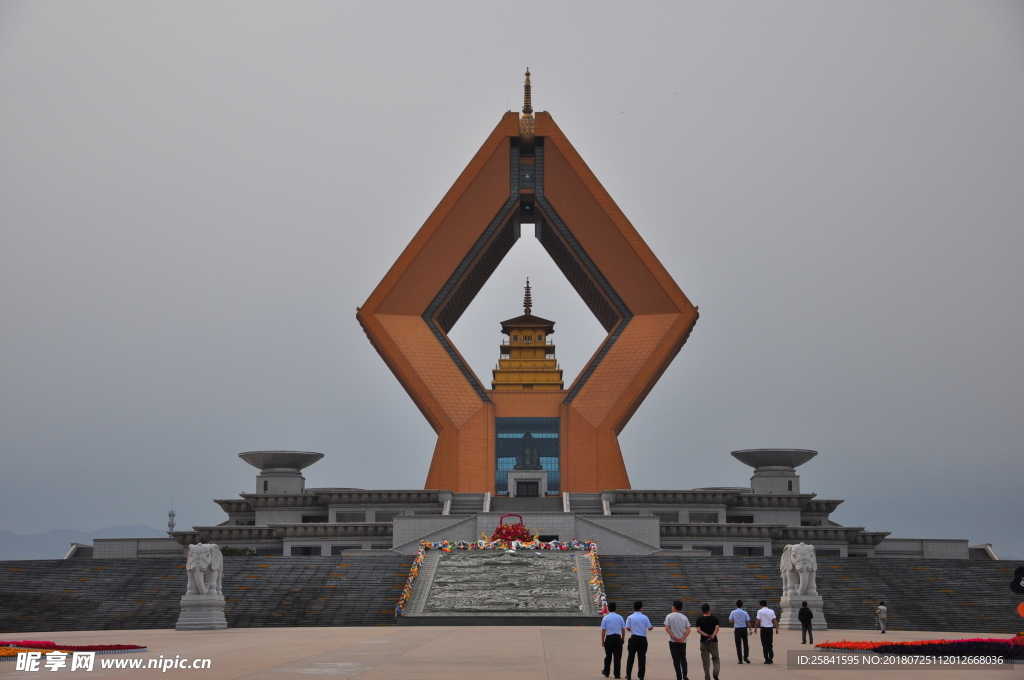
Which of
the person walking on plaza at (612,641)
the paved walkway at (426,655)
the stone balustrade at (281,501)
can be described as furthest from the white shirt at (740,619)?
the stone balustrade at (281,501)

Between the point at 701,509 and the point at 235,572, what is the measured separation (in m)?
16.5

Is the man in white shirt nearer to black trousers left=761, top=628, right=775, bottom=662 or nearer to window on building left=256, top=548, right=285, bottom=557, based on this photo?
black trousers left=761, top=628, right=775, bottom=662

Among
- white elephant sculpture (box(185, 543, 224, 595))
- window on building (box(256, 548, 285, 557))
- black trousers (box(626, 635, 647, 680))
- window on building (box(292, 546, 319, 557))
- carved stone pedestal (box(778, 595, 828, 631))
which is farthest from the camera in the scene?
window on building (box(256, 548, 285, 557))

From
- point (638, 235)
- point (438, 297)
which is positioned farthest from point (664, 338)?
point (438, 297)

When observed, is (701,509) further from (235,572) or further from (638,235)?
(235,572)

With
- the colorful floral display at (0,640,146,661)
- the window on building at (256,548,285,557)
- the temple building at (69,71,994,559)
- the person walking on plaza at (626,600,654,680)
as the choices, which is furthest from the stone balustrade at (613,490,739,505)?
the person walking on plaza at (626,600,654,680)

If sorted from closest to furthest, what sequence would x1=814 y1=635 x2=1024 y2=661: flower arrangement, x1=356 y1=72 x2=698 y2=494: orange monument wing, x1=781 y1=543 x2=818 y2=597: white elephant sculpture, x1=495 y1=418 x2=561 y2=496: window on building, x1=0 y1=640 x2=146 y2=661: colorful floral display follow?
x1=814 y1=635 x2=1024 y2=661: flower arrangement
x1=0 y1=640 x2=146 y2=661: colorful floral display
x1=781 y1=543 x2=818 y2=597: white elephant sculpture
x1=356 y1=72 x2=698 y2=494: orange monument wing
x1=495 y1=418 x2=561 y2=496: window on building

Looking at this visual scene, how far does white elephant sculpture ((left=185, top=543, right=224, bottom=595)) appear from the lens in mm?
19712

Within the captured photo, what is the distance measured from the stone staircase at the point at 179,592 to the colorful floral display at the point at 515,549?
10.8 inches

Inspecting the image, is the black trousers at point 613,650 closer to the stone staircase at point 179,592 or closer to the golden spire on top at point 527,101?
the stone staircase at point 179,592

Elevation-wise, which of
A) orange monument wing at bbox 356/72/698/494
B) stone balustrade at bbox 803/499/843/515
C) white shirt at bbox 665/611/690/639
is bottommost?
white shirt at bbox 665/611/690/639

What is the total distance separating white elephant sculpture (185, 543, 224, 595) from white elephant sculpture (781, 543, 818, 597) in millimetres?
9776

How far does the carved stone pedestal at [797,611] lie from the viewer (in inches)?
751

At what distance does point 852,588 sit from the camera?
22906 millimetres
